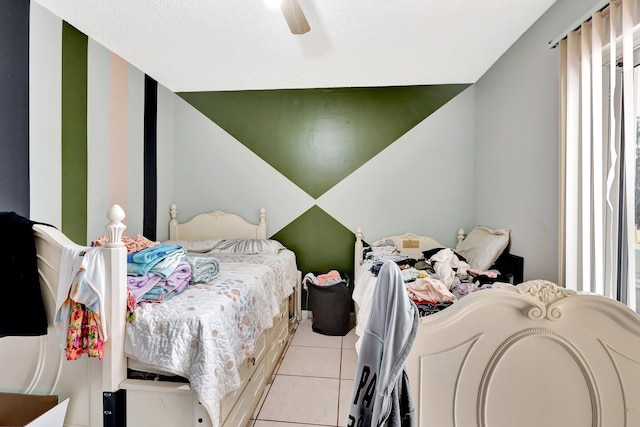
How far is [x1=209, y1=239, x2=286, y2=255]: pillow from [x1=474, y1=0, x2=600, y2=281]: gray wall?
81.2 inches

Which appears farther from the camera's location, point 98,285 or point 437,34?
point 437,34

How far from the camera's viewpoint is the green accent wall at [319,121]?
3.33m

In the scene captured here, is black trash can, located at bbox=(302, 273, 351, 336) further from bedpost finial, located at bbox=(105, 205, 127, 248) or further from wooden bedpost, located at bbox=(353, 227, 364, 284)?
bedpost finial, located at bbox=(105, 205, 127, 248)

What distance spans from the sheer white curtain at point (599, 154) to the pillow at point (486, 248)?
0.72 m

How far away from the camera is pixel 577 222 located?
1694 millimetres

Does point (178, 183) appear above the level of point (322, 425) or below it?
above

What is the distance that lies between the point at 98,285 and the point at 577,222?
231cm

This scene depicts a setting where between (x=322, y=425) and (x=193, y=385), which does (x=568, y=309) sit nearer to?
(x=193, y=385)

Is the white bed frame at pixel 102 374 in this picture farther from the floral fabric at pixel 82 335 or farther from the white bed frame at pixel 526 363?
the white bed frame at pixel 526 363

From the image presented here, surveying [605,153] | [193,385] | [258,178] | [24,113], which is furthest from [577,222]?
[24,113]

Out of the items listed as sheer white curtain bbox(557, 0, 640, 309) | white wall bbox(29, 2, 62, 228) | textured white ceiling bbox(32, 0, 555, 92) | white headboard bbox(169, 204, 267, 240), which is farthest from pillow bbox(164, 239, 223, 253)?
sheer white curtain bbox(557, 0, 640, 309)

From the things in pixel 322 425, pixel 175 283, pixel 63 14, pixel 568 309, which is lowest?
pixel 322 425

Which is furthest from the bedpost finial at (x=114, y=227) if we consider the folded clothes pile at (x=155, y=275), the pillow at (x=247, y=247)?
the pillow at (x=247, y=247)

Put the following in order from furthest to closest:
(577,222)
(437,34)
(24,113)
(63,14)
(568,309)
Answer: (437,34), (63,14), (24,113), (577,222), (568,309)
